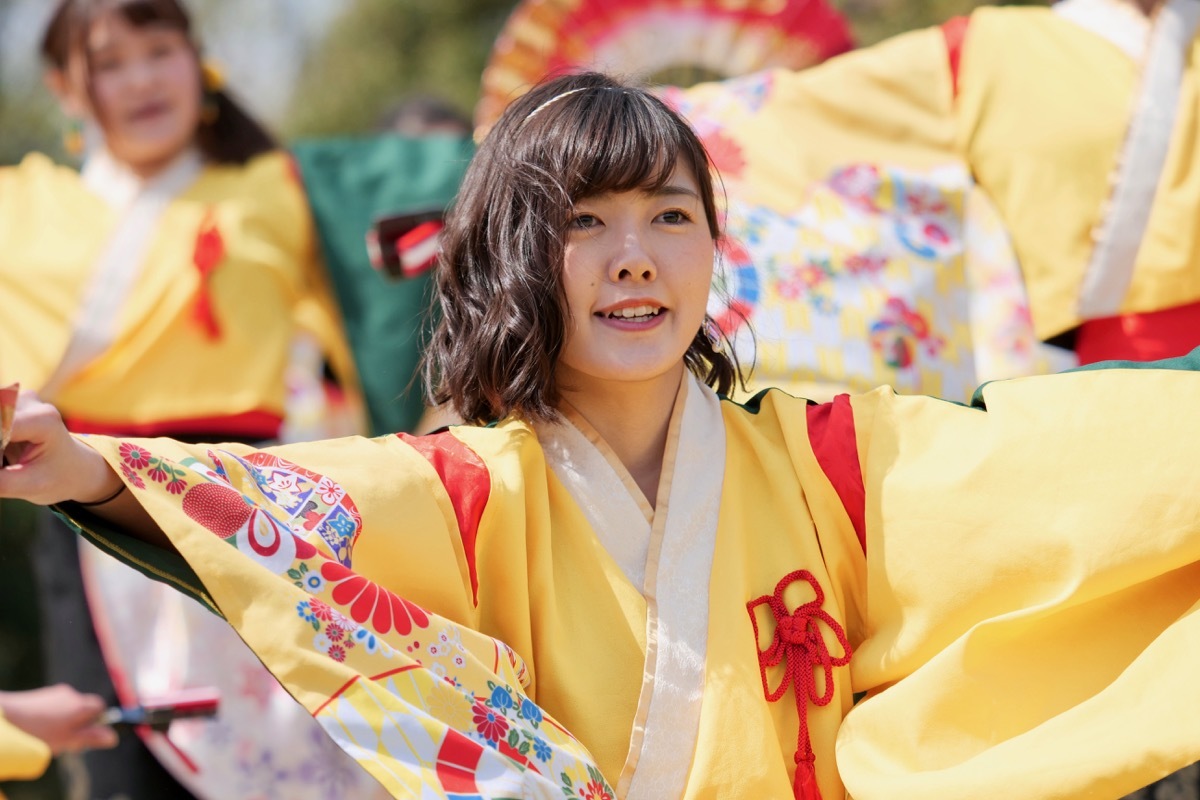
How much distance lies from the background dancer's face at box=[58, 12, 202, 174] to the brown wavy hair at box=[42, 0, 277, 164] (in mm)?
11

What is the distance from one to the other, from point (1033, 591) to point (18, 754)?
0.95 m

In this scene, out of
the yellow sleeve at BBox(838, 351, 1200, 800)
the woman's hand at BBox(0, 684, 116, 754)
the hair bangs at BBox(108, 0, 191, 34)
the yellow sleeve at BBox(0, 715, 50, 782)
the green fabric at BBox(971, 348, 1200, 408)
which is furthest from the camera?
the hair bangs at BBox(108, 0, 191, 34)

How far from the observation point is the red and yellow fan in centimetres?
272

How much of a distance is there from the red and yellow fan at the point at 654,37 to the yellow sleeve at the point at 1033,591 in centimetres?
124

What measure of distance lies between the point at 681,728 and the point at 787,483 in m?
→ 0.30

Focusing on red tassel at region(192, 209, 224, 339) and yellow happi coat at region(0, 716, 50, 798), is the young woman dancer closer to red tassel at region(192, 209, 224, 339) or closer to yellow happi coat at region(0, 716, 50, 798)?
yellow happi coat at region(0, 716, 50, 798)

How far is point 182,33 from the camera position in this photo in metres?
2.93

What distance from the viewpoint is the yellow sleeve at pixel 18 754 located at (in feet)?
4.42

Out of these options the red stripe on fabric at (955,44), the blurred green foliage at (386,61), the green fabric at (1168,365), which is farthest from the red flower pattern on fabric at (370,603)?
the blurred green foliage at (386,61)

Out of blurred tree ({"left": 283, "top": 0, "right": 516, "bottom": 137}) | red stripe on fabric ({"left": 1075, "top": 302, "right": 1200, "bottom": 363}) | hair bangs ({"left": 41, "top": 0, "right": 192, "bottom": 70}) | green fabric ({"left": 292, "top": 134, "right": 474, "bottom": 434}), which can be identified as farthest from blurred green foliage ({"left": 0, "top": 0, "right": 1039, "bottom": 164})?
red stripe on fabric ({"left": 1075, "top": 302, "right": 1200, "bottom": 363})

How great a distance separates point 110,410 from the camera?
2.77 metres

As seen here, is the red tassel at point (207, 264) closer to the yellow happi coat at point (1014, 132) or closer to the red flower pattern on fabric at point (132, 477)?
the yellow happi coat at point (1014, 132)

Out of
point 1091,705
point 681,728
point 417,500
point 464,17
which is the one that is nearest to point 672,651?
point 681,728

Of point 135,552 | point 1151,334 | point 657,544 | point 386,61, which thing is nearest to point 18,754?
point 135,552
